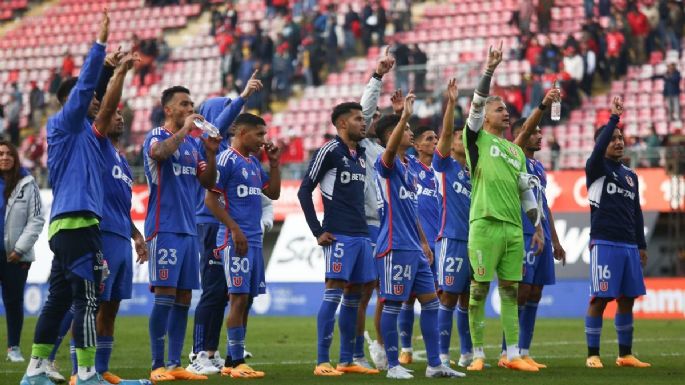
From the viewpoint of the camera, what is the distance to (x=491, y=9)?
3562 cm

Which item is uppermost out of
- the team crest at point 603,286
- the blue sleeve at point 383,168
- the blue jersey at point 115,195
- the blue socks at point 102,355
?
the blue sleeve at point 383,168

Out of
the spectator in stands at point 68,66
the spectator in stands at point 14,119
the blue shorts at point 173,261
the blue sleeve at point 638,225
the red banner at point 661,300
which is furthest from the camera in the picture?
the spectator in stands at point 68,66

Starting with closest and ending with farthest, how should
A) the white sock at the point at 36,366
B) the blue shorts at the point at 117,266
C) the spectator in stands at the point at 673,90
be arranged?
the white sock at the point at 36,366 → the blue shorts at the point at 117,266 → the spectator in stands at the point at 673,90

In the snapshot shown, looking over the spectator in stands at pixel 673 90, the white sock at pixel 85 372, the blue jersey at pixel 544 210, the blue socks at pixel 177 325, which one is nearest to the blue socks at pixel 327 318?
the blue socks at pixel 177 325

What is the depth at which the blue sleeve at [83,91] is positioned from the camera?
29.4 feet

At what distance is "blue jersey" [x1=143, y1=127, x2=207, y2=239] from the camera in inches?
435

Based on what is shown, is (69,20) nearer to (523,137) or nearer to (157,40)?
(157,40)

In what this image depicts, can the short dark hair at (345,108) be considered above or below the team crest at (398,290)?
above

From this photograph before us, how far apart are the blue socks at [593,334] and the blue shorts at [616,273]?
286mm

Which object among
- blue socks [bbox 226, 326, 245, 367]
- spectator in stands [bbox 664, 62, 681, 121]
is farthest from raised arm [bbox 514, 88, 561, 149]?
spectator in stands [bbox 664, 62, 681, 121]

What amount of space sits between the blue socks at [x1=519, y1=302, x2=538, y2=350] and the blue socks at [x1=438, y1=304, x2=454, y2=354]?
85 centimetres

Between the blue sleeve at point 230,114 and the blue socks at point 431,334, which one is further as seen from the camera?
the blue sleeve at point 230,114

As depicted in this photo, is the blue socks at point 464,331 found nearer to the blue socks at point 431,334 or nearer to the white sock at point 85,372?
the blue socks at point 431,334

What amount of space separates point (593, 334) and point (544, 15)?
2140 cm
